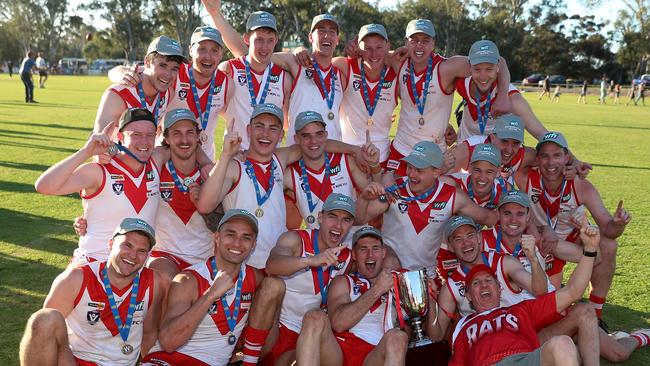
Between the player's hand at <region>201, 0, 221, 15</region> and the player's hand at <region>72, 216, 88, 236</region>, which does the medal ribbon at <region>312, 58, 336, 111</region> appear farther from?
the player's hand at <region>72, 216, 88, 236</region>

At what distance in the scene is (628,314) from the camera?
21.1 feet

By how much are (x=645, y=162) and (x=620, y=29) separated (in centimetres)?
6775

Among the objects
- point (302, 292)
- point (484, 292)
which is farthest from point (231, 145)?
point (484, 292)

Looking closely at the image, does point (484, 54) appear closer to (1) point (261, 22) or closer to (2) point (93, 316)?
(1) point (261, 22)

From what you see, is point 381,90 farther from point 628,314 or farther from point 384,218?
point 628,314

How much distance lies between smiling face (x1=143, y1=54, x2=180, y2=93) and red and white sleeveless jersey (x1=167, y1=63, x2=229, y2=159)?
0.41 meters

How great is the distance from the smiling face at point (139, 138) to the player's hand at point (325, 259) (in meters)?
1.75

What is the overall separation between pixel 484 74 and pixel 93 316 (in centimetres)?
465

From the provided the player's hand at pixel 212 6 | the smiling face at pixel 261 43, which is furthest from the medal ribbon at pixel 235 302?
the player's hand at pixel 212 6

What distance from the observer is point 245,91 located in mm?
7035

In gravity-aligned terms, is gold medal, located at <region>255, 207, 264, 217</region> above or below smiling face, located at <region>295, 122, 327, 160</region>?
below

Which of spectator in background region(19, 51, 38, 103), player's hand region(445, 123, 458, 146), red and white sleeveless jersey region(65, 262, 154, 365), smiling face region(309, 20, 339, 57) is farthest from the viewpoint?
spectator in background region(19, 51, 38, 103)

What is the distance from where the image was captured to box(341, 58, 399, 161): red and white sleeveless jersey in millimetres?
7477

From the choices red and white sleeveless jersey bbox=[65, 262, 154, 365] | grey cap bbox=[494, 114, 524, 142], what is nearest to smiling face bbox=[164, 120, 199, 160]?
red and white sleeveless jersey bbox=[65, 262, 154, 365]
